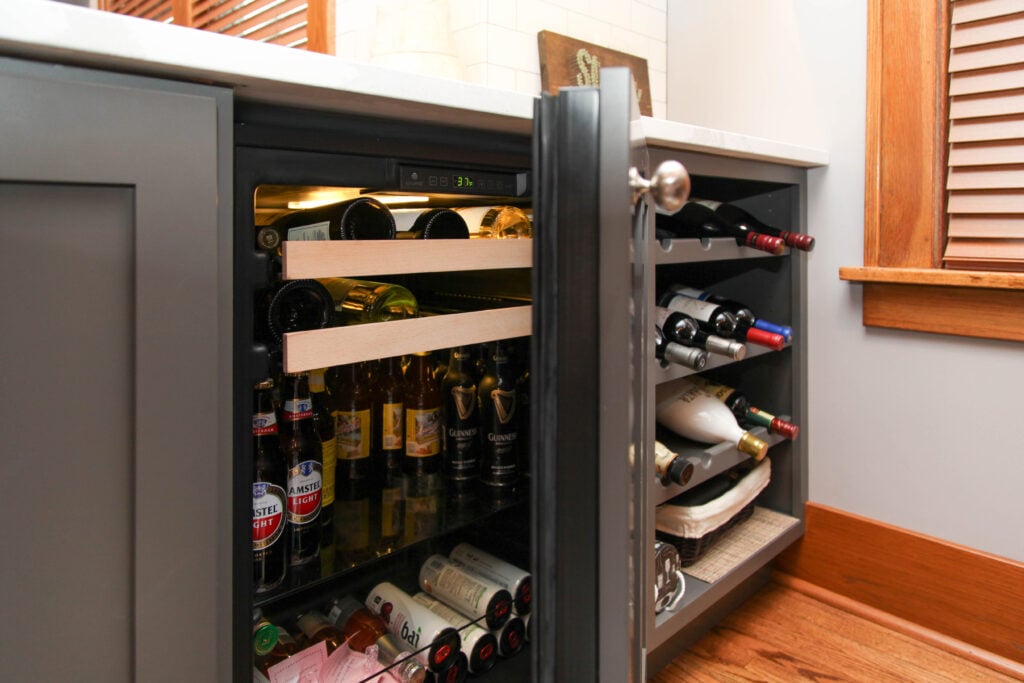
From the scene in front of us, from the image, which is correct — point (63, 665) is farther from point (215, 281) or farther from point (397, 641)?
point (397, 641)

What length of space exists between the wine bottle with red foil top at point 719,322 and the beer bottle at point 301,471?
72 centimetres

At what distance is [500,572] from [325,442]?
1.15 feet

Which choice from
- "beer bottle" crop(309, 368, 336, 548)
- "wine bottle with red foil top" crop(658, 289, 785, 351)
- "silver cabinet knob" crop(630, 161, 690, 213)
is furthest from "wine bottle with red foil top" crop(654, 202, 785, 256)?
"silver cabinet knob" crop(630, 161, 690, 213)

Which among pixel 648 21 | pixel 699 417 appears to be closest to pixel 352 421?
pixel 699 417

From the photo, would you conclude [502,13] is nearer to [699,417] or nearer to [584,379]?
[699,417]

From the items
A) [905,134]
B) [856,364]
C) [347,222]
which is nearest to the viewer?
[347,222]

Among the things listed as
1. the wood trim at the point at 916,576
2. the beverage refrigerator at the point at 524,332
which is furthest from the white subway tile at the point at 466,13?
the wood trim at the point at 916,576

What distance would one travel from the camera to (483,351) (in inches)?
46.8

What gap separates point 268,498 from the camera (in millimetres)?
840

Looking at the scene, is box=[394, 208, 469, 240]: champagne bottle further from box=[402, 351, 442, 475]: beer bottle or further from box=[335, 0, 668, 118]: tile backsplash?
box=[335, 0, 668, 118]: tile backsplash

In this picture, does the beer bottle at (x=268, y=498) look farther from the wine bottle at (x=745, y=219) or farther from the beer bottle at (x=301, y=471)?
the wine bottle at (x=745, y=219)

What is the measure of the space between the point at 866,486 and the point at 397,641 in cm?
100

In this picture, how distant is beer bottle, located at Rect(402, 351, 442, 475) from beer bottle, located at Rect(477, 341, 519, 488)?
2.9 inches

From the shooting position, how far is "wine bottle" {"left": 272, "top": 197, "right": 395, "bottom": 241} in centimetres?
88
